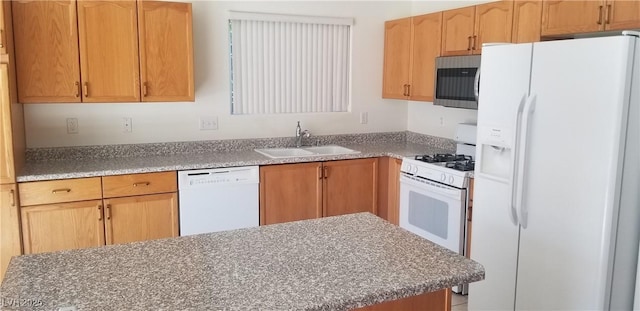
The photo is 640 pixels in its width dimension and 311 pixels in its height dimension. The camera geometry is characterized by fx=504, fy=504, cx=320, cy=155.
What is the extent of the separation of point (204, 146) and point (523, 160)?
2.42 metres

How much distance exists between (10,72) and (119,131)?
35.1 inches

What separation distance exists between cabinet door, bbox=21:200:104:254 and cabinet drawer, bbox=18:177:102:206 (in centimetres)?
3

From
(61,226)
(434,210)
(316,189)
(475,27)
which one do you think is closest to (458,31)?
(475,27)

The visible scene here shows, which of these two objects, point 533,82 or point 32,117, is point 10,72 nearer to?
point 32,117

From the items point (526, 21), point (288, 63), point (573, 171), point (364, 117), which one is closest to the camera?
point (573, 171)

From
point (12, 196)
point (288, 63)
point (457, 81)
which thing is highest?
point (288, 63)

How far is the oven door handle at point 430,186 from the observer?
325 centimetres

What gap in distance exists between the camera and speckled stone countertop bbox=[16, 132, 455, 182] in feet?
10.5

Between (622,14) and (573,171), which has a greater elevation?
(622,14)

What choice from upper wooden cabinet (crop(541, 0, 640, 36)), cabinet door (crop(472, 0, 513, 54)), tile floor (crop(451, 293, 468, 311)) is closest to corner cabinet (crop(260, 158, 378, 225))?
tile floor (crop(451, 293, 468, 311))

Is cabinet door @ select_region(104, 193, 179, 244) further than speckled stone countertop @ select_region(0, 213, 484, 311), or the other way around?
cabinet door @ select_region(104, 193, 179, 244)

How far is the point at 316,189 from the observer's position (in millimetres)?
3824

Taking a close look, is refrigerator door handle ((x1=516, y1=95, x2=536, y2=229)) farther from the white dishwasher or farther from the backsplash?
the white dishwasher

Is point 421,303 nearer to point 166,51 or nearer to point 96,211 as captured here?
point 96,211
